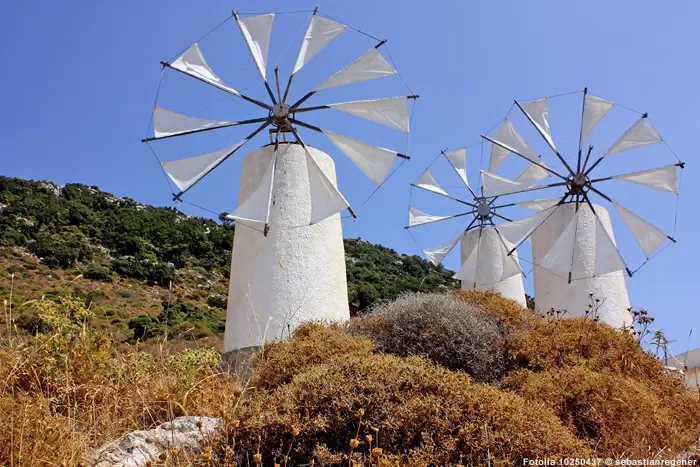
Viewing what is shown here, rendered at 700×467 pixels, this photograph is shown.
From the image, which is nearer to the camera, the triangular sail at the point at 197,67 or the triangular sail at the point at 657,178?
the triangular sail at the point at 197,67

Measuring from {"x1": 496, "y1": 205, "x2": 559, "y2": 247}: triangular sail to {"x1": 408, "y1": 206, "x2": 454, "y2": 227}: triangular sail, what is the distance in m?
4.26

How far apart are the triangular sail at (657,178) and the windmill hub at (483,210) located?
4.58 m

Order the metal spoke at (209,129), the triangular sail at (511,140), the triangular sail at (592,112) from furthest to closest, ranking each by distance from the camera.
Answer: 1. the triangular sail at (511,140)
2. the triangular sail at (592,112)
3. the metal spoke at (209,129)

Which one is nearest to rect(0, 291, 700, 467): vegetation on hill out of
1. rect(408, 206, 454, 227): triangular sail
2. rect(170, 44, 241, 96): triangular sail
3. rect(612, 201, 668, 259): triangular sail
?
rect(170, 44, 241, 96): triangular sail

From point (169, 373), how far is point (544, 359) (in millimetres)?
3766

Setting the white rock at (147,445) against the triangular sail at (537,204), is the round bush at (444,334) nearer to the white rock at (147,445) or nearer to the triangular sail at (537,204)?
the white rock at (147,445)

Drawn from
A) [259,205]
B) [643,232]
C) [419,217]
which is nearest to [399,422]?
[259,205]

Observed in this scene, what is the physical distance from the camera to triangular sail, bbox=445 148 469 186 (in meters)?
17.6

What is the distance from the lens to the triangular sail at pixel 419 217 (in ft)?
55.6

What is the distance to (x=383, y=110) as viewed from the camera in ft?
29.6

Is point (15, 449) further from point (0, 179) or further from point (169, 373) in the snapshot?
point (0, 179)

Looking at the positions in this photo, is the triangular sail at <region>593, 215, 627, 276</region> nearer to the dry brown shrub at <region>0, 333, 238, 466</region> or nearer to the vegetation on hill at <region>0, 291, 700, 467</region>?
the vegetation on hill at <region>0, 291, 700, 467</region>

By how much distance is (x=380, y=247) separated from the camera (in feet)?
126

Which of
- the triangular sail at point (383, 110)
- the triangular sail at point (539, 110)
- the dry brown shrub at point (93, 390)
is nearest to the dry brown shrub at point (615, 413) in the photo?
the dry brown shrub at point (93, 390)
